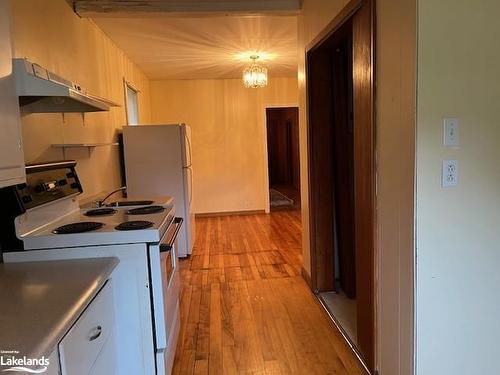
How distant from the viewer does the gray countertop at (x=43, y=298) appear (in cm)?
94

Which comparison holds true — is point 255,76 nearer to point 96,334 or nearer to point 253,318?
point 253,318

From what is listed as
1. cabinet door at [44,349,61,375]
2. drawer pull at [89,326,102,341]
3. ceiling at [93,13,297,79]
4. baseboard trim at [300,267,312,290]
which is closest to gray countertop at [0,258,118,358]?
cabinet door at [44,349,61,375]

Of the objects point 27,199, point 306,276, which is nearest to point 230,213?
point 306,276

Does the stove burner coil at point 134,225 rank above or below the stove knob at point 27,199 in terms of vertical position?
below

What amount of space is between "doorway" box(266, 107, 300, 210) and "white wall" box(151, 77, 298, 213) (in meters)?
2.33

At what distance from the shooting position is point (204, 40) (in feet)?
13.6

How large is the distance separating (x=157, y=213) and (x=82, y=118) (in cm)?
124

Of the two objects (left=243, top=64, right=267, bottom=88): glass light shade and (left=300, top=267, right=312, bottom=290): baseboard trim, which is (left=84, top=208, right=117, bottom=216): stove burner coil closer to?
(left=300, top=267, right=312, bottom=290): baseboard trim

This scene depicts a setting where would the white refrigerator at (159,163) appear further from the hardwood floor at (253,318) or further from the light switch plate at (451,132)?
the light switch plate at (451,132)

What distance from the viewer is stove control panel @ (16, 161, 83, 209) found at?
5.81ft

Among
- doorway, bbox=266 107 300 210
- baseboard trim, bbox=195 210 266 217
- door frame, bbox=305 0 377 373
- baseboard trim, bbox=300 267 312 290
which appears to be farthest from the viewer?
doorway, bbox=266 107 300 210

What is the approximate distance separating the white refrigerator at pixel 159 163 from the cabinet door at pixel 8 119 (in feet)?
9.40

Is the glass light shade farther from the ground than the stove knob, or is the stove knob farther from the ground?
the glass light shade

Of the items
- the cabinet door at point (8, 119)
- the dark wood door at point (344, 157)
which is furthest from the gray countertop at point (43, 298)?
the dark wood door at point (344, 157)
